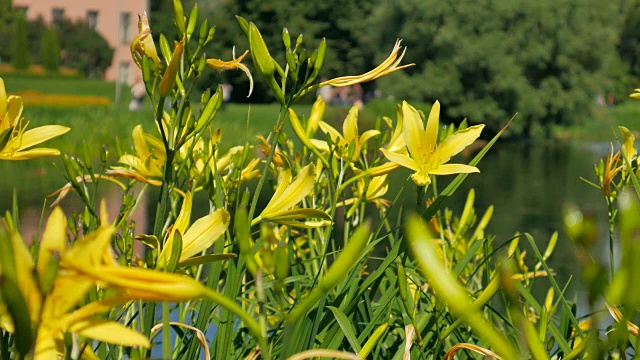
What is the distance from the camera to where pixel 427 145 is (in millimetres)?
836

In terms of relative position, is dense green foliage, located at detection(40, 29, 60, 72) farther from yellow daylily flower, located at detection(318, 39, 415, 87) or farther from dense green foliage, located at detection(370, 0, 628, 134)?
yellow daylily flower, located at detection(318, 39, 415, 87)

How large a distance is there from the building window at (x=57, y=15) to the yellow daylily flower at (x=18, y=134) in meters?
27.1

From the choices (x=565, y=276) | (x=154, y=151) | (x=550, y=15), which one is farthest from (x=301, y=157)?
(x=550, y=15)

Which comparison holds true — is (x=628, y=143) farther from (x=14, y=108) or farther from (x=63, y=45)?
(x=63, y=45)

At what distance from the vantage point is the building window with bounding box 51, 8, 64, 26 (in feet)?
86.8

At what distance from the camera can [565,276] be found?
415cm

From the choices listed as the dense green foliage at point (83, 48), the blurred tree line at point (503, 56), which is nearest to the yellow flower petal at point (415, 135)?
the blurred tree line at point (503, 56)

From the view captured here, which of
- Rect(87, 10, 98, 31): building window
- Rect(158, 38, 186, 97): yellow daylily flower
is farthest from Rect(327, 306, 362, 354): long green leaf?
Rect(87, 10, 98, 31): building window

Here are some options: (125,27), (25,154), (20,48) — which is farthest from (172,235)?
(125,27)

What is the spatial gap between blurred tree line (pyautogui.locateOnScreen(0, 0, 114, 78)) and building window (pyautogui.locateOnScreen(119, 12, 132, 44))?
43.1 inches

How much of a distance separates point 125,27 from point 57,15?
2.17 m

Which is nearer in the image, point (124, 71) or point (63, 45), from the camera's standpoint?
point (63, 45)

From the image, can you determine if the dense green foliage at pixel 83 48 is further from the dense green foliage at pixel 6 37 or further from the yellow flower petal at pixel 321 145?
the yellow flower petal at pixel 321 145

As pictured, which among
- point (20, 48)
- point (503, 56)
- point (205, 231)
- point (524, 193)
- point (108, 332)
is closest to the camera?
point (108, 332)
